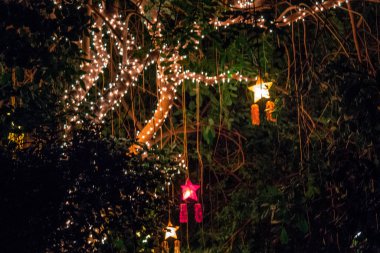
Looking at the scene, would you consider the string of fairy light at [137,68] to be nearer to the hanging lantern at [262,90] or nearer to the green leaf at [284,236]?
the hanging lantern at [262,90]

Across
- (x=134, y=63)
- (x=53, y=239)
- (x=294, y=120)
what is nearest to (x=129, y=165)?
(x=53, y=239)

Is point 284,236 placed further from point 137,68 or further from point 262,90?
point 137,68

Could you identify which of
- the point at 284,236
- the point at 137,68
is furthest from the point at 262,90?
the point at 284,236

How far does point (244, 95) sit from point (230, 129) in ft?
1.65

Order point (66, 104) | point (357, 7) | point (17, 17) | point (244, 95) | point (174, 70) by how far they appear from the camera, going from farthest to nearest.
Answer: point (244, 95)
point (357, 7)
point (174, 70)
point (66, 104)
point (17, 17)

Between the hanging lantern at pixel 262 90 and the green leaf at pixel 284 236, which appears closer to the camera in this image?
the green leaf at pixel 284 236

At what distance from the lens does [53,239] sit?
15.8 ft

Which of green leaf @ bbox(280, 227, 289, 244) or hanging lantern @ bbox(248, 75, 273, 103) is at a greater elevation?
hanging lantern @ bbox(248, 75, 273, 103)

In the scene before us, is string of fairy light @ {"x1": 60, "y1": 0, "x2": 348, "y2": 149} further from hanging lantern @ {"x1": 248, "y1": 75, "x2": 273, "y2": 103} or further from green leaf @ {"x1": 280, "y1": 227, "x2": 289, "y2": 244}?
green leaf @ {"x1": 280, "y1": 227, "x2": 289, "y2": 244}

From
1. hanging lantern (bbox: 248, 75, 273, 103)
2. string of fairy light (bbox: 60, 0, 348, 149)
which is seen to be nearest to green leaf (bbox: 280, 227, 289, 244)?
string of fairy light (bbox: 60, 0, 348, 149)

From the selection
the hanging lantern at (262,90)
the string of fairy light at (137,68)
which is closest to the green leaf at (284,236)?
the string of fairy light at (137,68)

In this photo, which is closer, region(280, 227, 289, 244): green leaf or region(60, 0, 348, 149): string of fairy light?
region(280, 227, 289, 244): green leaf

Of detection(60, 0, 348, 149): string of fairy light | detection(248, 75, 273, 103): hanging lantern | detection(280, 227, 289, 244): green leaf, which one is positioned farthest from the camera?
detection(248, 75, 273, 103): hanging lantern

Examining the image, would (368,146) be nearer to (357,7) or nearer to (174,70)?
(174,70)
